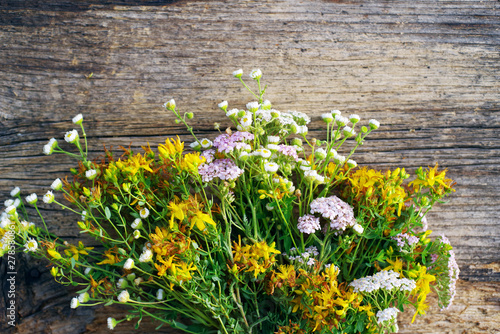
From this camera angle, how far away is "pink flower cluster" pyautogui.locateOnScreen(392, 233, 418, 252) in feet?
3.67

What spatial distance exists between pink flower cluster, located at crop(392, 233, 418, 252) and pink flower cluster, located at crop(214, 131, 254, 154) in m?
0.57

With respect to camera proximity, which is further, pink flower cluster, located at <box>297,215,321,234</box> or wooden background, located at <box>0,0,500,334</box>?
wooden background, located at <box>0,0,500,334</box>

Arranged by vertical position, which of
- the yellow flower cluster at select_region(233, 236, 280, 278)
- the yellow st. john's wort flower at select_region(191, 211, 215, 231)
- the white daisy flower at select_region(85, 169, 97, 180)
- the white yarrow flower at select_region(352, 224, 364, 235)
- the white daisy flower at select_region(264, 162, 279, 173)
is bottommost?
the yellow flower cluster at select_region(233, 236, 280, 278)

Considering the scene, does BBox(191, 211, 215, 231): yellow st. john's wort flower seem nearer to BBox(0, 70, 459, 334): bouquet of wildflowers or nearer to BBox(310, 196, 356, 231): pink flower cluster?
BBox(0, 70, 459, 334): bouquet of wildflowers

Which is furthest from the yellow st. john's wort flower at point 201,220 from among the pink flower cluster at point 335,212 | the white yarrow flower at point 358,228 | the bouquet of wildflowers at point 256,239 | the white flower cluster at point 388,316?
the white flower cluster at point 388,316

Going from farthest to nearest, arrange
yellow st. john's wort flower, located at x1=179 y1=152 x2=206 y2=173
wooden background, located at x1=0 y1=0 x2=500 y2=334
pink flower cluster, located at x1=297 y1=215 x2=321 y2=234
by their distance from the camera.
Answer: wooden background, located at x1=0 y1=0 x2=500 y2=334, pink flower cluster, located at x1=297 y1=215 x2=321 y2=234, yellow st. john's wort flower, located at x1=179 y1=152 x2=206 y2=173

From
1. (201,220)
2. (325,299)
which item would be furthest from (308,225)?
(201,220)

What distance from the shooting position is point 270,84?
4.54 feet

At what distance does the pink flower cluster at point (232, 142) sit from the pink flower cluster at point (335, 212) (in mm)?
284

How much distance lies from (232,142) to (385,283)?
1.94ft

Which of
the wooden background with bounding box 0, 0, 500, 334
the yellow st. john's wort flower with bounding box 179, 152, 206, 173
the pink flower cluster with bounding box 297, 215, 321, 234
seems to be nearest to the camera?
the yellow st. john's wort flower with bounding box 179, 152, 206, 173

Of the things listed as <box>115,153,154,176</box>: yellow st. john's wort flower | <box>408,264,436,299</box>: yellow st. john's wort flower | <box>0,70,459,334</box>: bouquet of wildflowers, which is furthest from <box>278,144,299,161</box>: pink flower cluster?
<box>408,264,436,299</box>: yellow st. john's wort flower

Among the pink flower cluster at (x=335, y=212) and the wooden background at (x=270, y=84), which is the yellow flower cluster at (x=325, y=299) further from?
the wooden background at (x=270, y=84)

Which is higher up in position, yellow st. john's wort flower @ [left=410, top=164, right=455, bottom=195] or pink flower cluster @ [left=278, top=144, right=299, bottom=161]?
pink flower cluster @ [left=278, top=144, right=299, bottom=161]
